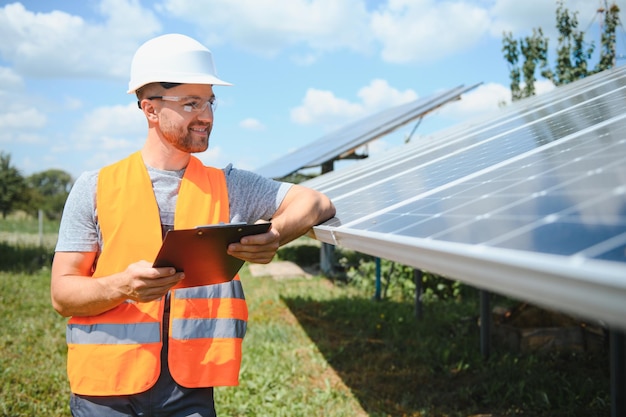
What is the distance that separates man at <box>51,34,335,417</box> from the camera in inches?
98.1

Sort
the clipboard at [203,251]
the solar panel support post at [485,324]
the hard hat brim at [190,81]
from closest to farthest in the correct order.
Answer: the clipboard at [203,251] < the hard hat brim at [190,81] < the solar panel support post at [485,324]

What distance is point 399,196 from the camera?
3.19 metres

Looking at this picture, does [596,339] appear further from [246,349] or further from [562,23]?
[562,23]

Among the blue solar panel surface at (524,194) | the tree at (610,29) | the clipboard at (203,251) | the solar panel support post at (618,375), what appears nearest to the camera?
the blue solar panel surface at (524,194)

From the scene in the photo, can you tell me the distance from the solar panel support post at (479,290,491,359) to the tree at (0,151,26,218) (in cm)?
3342

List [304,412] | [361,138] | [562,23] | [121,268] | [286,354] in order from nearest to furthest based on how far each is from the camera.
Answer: [121,268], [304,412], [286,354], [361,138], [562,23]

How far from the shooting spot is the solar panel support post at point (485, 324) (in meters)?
6.52

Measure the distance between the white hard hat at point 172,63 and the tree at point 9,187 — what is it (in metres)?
35.1

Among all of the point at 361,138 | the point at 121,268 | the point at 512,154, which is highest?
the point at 361,138

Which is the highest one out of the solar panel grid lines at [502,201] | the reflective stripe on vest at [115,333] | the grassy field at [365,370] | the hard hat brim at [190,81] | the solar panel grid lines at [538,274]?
the hard hat brim at [190,81]

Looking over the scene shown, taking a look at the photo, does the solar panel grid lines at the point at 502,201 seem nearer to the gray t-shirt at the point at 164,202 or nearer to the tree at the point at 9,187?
the gray t-shirt at the point at 164,202

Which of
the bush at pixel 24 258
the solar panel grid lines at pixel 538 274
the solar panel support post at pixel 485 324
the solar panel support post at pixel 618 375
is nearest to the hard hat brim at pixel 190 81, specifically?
the solar panel grid lines at pixel 538 274

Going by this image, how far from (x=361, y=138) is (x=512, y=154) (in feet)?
27.6

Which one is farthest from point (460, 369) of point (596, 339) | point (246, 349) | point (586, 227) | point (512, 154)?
point (586, 227)
